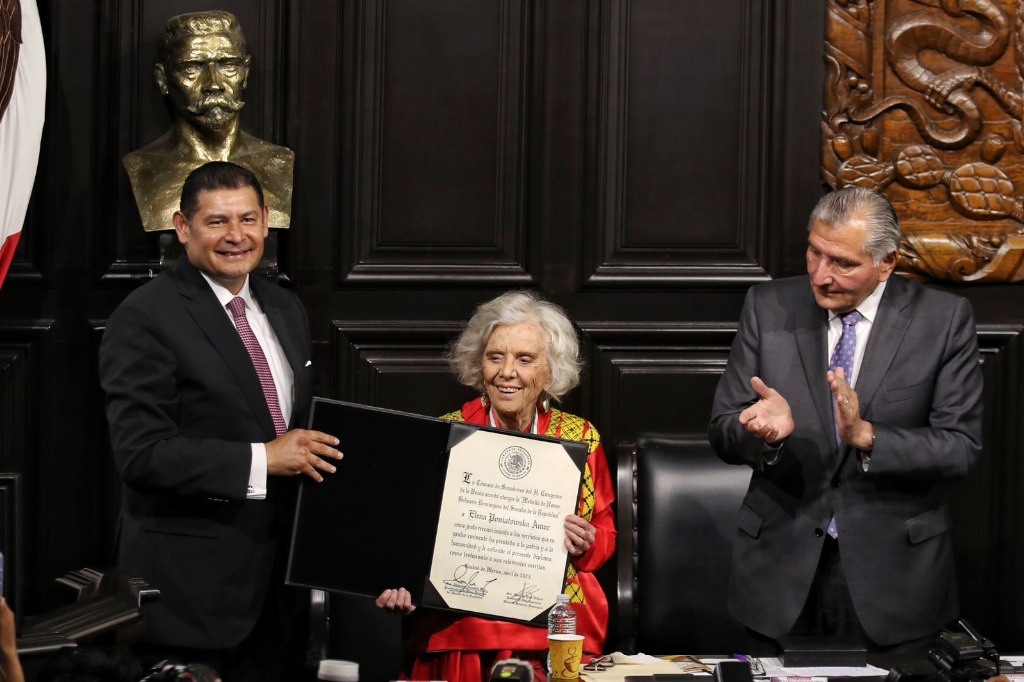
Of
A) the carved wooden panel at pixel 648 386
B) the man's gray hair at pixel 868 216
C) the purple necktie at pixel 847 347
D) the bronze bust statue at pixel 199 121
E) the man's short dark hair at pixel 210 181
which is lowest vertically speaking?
the carved wooden panel at pixel 648 386

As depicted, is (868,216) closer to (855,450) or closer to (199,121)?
(855,450)

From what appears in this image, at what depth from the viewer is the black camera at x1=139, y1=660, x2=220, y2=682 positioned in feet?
6.75

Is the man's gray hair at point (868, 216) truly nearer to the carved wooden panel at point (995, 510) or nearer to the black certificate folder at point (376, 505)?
the black certificate folder at point (376, 505)

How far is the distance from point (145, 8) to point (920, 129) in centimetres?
262

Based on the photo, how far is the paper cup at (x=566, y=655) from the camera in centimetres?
285

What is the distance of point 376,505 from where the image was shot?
327 cm

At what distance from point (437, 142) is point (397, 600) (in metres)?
1.81

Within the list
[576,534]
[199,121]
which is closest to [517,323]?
[576,534]

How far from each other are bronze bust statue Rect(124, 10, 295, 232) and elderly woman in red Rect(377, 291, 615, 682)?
85 centimetres

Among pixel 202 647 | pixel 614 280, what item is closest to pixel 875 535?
pixel 614 280

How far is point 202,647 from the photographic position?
3453mm

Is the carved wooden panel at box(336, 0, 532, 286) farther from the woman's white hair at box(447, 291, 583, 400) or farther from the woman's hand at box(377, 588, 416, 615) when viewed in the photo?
the woman's hand at box(377, 588, 416, 615)

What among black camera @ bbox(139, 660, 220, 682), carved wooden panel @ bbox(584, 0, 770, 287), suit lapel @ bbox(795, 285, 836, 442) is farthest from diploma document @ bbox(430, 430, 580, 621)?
carved wooden panel @ bbox(584, 0, 770, 287)
